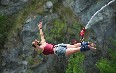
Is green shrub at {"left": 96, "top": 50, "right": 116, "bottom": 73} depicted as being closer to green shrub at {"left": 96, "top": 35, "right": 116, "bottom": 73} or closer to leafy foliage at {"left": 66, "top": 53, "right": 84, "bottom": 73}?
green shrub at {"left": 96, "top": 35, "right": 116, "bottom": 73}

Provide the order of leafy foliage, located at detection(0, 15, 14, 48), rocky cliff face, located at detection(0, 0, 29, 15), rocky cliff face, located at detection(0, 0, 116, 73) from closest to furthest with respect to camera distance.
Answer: rocky cliff face, located at detection(0, 0, 116, 73), leafy foliage, located at detection(0, 15, 14, 48), rocky cliff face, located at detection(0, 0, 29, 15)

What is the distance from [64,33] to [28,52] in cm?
155

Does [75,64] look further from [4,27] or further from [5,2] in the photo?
[5,2]

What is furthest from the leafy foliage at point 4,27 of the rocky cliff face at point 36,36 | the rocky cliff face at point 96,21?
the rocky cliff face at point 96,21

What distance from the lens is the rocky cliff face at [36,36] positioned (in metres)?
12.2

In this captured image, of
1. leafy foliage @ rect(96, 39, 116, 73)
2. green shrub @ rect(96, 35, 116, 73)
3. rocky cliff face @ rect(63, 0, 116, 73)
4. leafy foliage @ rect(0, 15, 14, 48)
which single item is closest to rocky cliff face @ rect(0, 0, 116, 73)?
rocky cliff face @ rect(63, 0, 116, 73)

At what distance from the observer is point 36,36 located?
488 inches

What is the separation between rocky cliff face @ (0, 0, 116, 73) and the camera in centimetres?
1223

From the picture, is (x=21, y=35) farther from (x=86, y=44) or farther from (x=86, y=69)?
Result: (x=86, y=44)

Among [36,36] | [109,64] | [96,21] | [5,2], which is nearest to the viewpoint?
[109,64]

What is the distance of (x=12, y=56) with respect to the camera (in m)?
12.4

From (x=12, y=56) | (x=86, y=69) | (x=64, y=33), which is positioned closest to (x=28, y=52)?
(x=12, y=56)

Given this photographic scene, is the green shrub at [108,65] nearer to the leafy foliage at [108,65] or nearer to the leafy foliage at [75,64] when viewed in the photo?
the leafy foliage at [108,65]

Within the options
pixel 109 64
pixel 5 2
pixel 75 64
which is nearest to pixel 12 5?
pixel 5 2
